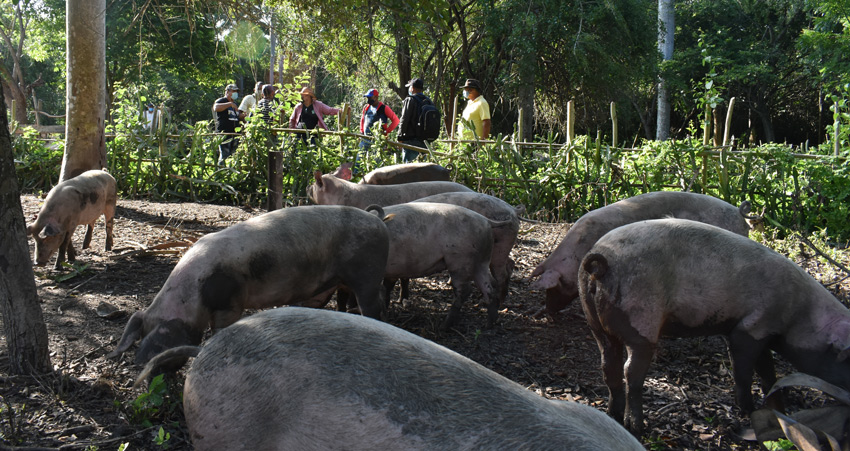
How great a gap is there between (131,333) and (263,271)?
0.76m

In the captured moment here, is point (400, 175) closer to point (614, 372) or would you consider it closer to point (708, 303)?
point (614, 372)

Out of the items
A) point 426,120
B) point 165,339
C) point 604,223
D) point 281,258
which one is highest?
point 426,120

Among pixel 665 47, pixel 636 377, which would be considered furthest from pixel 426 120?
pixel 665 47

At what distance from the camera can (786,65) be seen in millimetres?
23641

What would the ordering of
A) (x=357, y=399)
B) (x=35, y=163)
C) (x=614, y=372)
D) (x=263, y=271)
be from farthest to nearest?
(x=35, y=163) → (x=263, y=271) → (x=614, y=372) → (x=357, y=399)

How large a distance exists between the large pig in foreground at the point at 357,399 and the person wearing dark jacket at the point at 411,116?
26.6 ft

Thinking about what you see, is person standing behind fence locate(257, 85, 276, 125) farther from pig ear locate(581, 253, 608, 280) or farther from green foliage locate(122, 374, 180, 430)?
pig ear locate(581, 253, 608, 280)

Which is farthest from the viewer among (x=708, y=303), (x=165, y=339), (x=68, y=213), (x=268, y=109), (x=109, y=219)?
(x=268, y=109)

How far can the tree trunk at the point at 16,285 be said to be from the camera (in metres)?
3.29

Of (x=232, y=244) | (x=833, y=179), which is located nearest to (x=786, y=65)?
(x=833, y=179)

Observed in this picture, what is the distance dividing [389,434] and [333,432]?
A: 16 cm

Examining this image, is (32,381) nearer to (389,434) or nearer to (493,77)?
(389,434)

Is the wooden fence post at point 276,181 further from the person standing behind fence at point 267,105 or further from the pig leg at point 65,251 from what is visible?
the person standing behind fence at point 267,105

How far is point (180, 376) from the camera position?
3631mm
